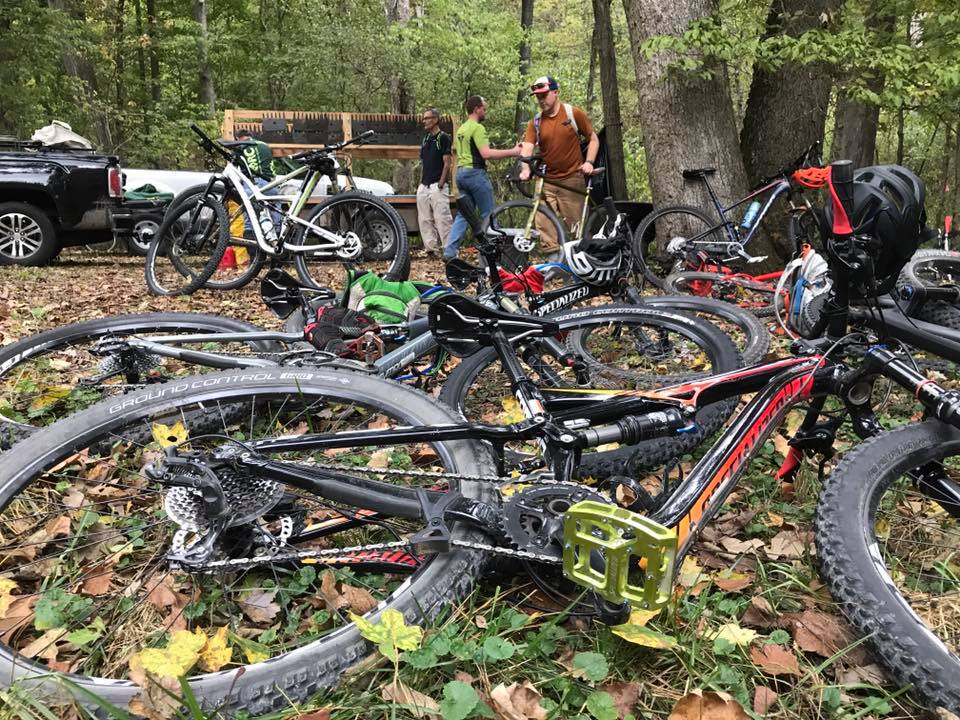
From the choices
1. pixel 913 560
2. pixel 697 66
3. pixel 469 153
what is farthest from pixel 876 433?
pixel 469 153

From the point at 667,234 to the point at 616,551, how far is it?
5870 mm

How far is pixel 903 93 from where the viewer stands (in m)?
5.49

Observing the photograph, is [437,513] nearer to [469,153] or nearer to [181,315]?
[181,315]

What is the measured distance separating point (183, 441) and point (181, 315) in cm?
158

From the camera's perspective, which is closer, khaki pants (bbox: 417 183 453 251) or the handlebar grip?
the handlebar grip

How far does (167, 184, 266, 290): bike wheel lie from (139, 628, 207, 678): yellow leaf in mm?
5566

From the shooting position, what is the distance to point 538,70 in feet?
56.9

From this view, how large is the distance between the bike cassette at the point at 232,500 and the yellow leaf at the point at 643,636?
1.01 metres

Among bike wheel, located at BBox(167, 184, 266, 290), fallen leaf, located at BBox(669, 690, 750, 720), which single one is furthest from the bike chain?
bike wheel, located at BBox(167, 184, 266, 290)

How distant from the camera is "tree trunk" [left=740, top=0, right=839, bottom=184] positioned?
6.36m

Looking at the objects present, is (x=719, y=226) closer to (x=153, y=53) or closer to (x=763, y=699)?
(x=763, y=699)

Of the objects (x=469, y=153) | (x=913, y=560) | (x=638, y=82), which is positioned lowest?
(x=913, y=560)

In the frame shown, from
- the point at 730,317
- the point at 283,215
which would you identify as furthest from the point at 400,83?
the point at 730,317

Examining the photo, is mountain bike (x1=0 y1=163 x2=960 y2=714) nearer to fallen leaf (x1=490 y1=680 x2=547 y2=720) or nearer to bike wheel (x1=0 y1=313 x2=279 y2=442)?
Answer: fallen leaf (x1=490 y1=680 x2=547 y2=720)
